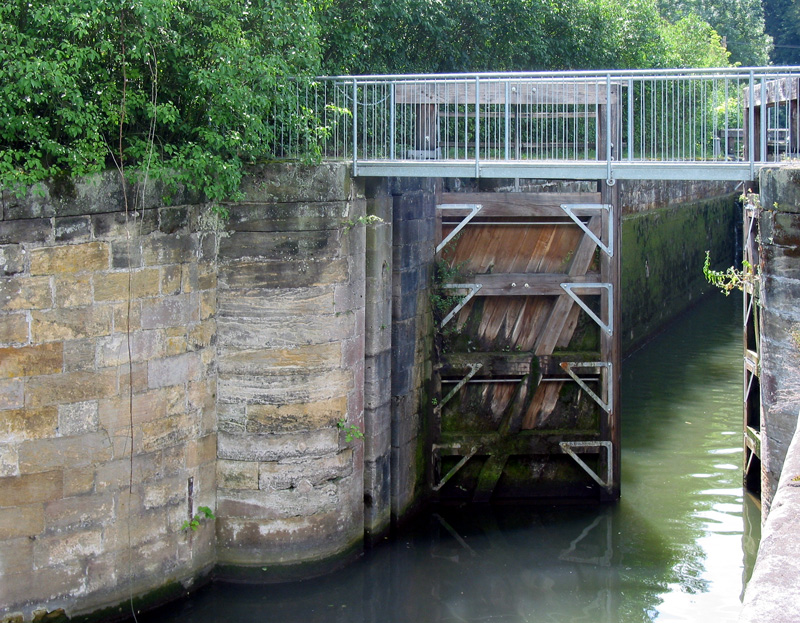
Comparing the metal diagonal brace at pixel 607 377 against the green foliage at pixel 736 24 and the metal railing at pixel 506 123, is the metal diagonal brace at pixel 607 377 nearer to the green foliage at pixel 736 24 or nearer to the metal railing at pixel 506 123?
the metal railing at pixel 506 123

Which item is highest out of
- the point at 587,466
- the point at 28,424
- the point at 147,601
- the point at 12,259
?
A: the point at 12,259

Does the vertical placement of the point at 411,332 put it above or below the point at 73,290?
below

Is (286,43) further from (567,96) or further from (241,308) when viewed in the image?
(567,96)

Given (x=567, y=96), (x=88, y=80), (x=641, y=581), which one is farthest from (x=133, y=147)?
(x=641, y=581)

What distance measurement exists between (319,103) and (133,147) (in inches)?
112

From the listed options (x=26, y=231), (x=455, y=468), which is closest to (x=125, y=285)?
(x=26, y=231)

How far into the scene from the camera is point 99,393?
9.34 metres

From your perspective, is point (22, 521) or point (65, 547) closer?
point (22, 521)

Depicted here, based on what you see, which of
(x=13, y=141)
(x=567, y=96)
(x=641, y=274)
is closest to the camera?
(x=13, y=141)

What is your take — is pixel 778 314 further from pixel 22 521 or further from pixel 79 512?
pixel 22 521

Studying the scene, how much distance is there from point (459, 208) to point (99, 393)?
17.7 ft

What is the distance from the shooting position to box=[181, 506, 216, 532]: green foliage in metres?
10.3

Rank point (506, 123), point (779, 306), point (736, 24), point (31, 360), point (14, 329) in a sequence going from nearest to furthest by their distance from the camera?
point (14, 329) < point (31, 360) < point (779, 306) < point (506, 123) < point (736, 24)

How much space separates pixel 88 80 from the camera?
9.23m
